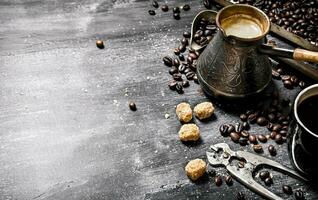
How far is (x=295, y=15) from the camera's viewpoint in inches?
70.2

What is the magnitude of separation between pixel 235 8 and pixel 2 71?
3.16ft

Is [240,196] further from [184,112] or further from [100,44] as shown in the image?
[100,44]

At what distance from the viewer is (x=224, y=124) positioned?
152cm

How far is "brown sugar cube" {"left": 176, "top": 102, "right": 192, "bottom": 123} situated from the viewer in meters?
1.50

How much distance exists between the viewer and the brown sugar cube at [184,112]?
1497mm

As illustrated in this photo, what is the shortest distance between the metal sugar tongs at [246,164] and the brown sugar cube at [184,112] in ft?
0.46

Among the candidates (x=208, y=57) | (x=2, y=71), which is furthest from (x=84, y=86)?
(x=208, y=57)

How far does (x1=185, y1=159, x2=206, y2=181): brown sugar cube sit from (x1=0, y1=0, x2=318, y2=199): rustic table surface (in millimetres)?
31

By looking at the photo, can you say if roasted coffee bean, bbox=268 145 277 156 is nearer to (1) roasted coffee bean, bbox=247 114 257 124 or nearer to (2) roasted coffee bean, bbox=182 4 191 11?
(1) roasted coffee bean, bbox=247 114 257 124

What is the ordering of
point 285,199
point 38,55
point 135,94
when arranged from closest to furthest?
1. point 285,199
2. point 135,94
3. point 38,55

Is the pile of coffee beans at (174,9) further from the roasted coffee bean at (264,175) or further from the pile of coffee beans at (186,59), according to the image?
the roasted coffee bean at (264,175)

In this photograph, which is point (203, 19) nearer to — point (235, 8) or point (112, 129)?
point (235, 8)

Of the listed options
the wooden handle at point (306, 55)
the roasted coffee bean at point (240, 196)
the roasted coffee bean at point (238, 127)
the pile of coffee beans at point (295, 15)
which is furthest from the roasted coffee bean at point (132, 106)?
the pile of coffee beans at point (295, 15)

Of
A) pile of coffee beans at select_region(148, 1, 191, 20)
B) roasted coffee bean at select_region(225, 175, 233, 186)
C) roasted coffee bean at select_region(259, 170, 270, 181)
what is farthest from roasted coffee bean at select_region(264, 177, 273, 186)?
pile of coffee beans at select_region(148, 1, 191, 20)
